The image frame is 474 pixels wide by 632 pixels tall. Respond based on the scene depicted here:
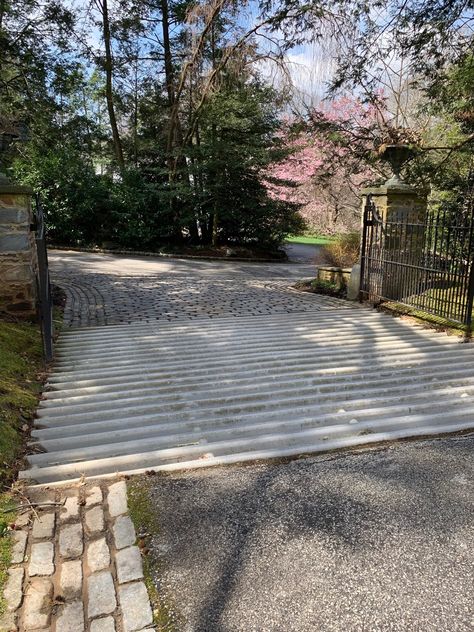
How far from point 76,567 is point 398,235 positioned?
21.3 feet

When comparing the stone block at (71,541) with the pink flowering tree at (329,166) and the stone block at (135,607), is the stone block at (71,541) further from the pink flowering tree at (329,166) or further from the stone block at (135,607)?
the pink flowering tree at (329,166)

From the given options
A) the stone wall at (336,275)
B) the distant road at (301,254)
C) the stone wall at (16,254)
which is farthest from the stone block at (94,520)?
the distant road at (301,254)

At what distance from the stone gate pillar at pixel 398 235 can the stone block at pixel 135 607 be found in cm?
580

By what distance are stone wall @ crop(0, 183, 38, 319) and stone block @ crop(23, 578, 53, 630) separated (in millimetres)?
3944

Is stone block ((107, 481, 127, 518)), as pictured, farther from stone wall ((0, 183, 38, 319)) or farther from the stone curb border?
the stone curb border

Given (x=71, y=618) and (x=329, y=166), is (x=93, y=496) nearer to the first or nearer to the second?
(x=71, y=618)

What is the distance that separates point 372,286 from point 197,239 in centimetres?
1164

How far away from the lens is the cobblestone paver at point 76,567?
1.60 m

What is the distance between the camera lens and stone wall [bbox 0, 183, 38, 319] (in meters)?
5.01

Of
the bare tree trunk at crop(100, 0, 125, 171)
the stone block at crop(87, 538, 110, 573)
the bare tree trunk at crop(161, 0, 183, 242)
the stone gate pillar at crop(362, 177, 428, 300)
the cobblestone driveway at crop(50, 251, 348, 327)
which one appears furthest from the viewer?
the bare tree trunk at crop(100, 0, 125, 171)

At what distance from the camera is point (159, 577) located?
70.2 inches

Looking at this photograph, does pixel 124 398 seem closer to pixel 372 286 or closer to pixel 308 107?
pixel 372 286

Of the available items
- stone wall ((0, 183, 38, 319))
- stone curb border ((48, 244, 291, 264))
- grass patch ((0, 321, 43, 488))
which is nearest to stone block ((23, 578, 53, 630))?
grass patch ((0, 321, 43, 488))

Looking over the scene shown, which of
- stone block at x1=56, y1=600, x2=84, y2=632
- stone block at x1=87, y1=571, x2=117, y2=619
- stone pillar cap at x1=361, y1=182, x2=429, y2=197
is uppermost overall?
stone pillar cap at x1=361, y1=182, x2=429, y2=197
